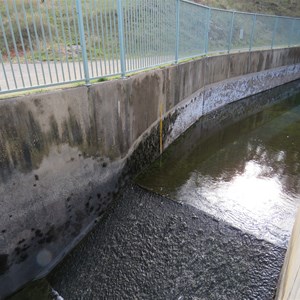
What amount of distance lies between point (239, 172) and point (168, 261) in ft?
9.13

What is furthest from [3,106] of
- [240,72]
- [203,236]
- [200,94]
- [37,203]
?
[240,72]

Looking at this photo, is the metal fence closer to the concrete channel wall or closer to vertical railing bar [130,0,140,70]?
vertical railing bar [130,0,140,70]

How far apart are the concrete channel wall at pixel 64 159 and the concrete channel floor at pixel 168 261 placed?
0.38 metres

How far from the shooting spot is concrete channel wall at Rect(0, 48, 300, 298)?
108 inches

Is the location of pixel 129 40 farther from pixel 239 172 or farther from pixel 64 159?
pixel 239 172

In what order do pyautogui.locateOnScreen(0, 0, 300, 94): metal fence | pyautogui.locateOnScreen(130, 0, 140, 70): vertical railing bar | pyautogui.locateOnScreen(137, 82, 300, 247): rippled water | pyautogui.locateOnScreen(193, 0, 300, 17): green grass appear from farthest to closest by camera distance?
pyautogui.locateOnScreen(193, 0, 300, 17): green grass → pyautogui.locateOnScreen(130, 0, 140, 70): vertical railing bar → pyautogui.locateOnScreen(137, 82, 300, 247): rippled water → pyautogui.locateOnScreen(0, 0, 300, 94): metal fence

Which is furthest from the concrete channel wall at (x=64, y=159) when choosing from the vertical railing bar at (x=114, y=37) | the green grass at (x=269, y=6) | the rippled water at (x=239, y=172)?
the green grass at (x=269, y=6)

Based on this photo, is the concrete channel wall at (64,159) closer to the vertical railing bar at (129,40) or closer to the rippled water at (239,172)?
the vertical railing bar at (129,40)

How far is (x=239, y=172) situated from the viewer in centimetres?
526

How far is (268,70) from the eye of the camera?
489 inches

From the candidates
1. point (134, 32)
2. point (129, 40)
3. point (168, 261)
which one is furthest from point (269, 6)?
point (168, 261)

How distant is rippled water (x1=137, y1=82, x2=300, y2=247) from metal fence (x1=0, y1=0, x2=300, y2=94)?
213 cm

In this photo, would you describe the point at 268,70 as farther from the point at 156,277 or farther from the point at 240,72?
the point at 156,277

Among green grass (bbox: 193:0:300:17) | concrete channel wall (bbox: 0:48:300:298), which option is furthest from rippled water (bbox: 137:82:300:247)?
green grass (bbox: 193:0:300:17)
